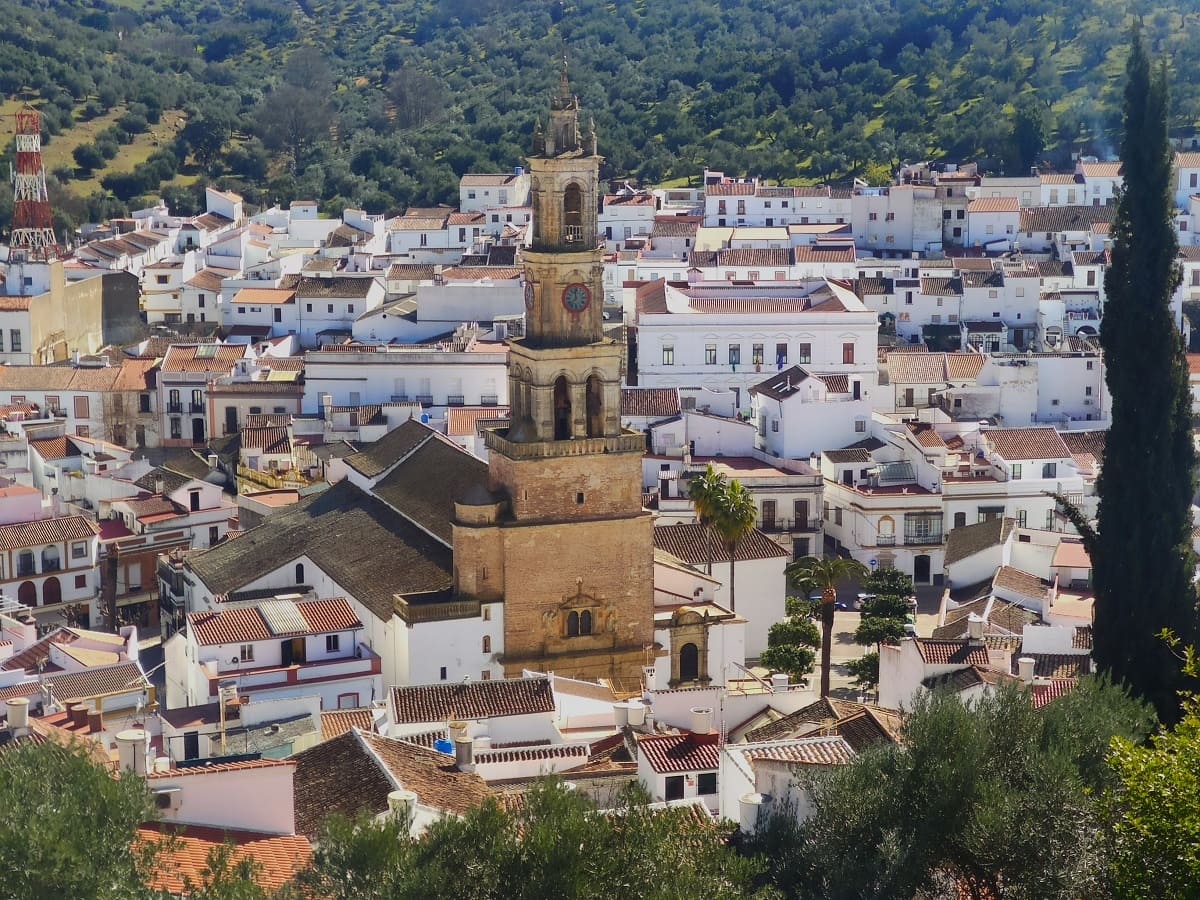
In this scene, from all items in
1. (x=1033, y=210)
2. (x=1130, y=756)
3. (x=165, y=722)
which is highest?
(x=1033, y=210)

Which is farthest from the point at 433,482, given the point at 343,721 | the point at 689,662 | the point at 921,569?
the point at 921,569

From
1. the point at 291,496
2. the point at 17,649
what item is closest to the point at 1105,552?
the point at 17,649

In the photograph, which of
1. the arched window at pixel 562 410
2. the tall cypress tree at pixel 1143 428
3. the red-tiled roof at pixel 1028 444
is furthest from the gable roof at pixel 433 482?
the red-tiled roof at pixel 1028 444

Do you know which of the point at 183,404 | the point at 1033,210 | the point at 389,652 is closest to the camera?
the point at 389,652

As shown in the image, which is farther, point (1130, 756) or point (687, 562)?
point (687, 562)

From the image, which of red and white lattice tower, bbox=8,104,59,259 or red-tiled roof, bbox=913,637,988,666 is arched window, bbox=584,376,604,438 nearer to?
red-tiled roof, bbox=913,637,988,666

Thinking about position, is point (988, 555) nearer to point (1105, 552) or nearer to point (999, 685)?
point (1105, 552)

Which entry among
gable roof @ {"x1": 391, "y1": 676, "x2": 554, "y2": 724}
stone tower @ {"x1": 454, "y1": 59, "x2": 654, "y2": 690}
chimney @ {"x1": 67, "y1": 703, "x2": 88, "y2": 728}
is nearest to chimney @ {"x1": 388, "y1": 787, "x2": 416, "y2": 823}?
gable roof @ {"x1": 391, "y1": 676, "x2": 554, "y2": 724}
